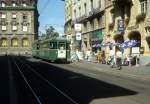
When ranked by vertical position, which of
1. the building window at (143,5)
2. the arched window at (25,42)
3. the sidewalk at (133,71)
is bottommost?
the sidewalk at (133,71)

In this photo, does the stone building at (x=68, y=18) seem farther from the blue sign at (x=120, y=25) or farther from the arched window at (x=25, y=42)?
the arched window at (x=25, y=42)

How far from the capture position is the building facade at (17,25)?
130 m

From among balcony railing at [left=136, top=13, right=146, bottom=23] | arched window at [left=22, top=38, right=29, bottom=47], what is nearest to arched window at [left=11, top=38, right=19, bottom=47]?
arched window at [left=22, top=38, right=29, bottom=47]

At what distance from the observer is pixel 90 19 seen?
6328cm

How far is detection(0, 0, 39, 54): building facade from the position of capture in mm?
130250

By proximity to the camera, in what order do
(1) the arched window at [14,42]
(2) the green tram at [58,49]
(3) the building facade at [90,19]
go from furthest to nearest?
(1) the arched window at [14,42] → (3) the building facade at [90,19] → (2) the green tram at [58,49]

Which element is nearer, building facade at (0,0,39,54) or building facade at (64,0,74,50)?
building facade at (64,0,74,50)

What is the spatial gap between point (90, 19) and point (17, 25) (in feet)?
239

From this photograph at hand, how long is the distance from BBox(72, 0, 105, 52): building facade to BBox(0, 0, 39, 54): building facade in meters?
57.1

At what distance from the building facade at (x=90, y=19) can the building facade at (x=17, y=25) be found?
57.1 metres

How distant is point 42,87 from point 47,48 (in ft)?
106

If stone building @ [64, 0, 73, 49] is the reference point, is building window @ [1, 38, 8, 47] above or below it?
below

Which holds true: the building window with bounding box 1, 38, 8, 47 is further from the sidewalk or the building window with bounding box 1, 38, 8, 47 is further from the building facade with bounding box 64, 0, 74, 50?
the sidewalk

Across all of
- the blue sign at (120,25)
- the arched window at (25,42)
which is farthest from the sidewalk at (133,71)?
the arched window at (25,42)
